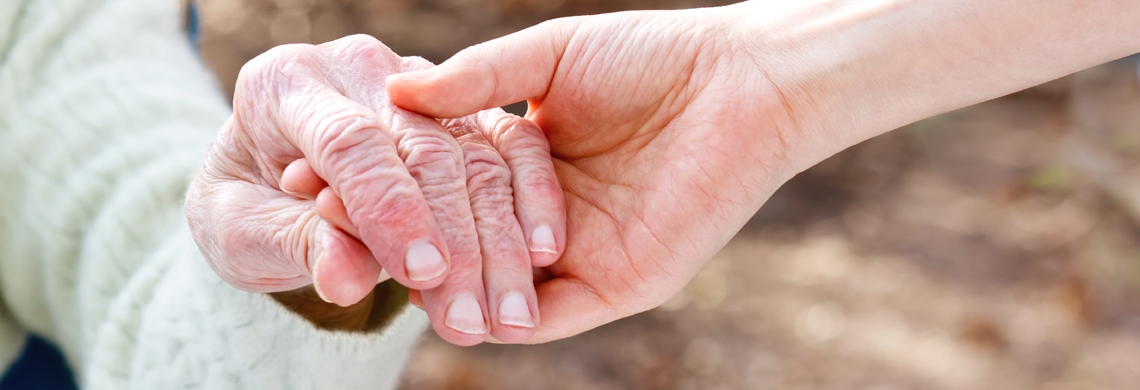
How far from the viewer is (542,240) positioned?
1146 millimetres

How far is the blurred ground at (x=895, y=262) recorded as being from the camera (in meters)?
2.74

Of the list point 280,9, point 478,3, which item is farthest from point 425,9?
point 280,9

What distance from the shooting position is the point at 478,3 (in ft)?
11.5

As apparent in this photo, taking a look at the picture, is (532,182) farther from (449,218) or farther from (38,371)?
(38,371)

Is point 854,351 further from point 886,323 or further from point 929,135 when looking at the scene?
point 929,135

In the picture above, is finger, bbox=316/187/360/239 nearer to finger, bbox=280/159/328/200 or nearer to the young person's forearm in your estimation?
finger, bbox=280/159/328/200

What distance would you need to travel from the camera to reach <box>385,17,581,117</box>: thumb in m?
1.12

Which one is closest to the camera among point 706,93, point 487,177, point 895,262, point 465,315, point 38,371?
point 465,315

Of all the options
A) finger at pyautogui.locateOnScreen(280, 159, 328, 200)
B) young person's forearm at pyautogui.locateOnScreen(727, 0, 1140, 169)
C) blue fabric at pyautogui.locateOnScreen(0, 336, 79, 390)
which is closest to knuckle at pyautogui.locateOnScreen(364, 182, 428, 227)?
finger at pyautogui.locateOnScreen(280, 159, 328, 200)

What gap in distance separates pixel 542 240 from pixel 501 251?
0.07m

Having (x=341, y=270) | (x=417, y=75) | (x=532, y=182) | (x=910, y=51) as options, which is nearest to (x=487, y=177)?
(x=532, y=182)

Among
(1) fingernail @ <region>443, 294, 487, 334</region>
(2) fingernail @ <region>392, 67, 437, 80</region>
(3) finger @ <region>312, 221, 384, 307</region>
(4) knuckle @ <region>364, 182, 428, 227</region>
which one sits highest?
(2) fingernail @ <region>392, 67, 437, 80</region>

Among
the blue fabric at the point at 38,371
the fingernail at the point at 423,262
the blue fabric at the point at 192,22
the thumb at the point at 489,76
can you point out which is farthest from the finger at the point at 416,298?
the blue fabric at the point at 38,371

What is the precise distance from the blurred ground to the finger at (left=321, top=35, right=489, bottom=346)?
1746mm
